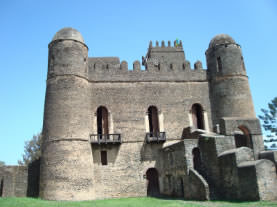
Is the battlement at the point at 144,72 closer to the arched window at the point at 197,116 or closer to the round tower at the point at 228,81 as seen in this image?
the round tower at the point at 228,81

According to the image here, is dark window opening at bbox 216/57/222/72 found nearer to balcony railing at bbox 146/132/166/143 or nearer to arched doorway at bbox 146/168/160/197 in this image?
balcony railing at bbox 146/132/166/143

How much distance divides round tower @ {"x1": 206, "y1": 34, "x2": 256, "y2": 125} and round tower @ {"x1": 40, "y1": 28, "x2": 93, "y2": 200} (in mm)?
9336

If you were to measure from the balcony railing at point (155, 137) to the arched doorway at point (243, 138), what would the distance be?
4864 millimetres

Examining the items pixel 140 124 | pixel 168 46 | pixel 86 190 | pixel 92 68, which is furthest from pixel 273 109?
pixel 86 190

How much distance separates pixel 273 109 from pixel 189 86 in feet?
60.3

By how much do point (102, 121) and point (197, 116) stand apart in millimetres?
6942

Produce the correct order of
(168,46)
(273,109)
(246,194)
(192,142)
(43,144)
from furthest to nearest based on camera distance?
1. (273,109)
2. (168,46)
3. (43,144)
4. (192,142)
5. (246,194)

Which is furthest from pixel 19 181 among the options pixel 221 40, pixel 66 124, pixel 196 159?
pixel 221 40

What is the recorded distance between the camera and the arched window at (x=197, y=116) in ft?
70.4

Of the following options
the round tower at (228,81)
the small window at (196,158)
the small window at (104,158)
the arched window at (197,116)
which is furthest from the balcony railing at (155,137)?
the round tower at (228,81)

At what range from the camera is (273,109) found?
35.4m

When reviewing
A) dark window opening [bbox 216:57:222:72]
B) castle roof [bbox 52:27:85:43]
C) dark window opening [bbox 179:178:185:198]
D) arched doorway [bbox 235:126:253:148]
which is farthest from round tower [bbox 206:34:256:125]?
castle roof [bbox 52:27:85:43]

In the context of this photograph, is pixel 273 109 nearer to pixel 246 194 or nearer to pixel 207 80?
pixel 207 80

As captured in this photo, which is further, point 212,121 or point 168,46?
point 168,46
